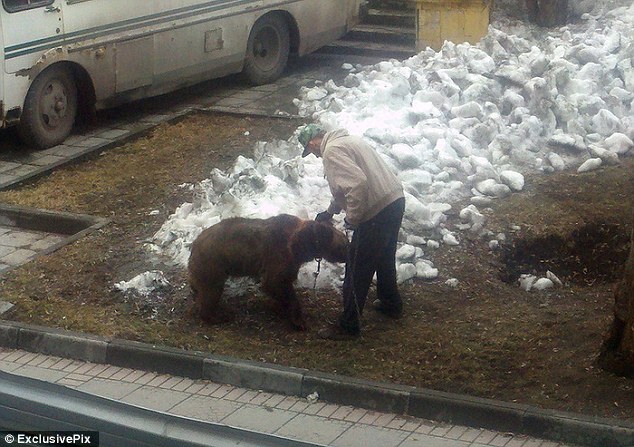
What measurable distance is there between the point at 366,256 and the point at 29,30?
585cm

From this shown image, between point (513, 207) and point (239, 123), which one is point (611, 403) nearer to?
point (513, 207)

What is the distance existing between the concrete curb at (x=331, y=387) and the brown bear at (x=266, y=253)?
59 cm

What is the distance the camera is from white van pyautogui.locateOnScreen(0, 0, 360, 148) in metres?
11.5

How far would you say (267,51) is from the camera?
592 inches

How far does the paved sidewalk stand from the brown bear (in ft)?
2.52

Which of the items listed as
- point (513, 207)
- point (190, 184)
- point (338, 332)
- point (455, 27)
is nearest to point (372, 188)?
point (338, 332)

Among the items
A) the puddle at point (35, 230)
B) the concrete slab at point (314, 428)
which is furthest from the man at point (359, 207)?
the puddle at point (35, 230)

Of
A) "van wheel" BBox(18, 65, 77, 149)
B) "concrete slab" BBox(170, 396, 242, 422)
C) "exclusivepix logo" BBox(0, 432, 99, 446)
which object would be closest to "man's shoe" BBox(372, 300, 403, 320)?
"concrete slab" BBox(170, 396, 242, 422)

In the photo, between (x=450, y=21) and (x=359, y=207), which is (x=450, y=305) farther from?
(x=450, y=21)

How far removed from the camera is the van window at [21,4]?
11.2 metres

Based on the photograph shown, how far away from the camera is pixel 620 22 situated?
1388 centimetres

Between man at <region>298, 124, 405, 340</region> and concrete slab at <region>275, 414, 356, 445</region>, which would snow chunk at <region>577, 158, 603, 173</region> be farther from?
concrete slab at <region>275, 414, 356, 445</region>

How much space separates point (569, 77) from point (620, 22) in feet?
8.85

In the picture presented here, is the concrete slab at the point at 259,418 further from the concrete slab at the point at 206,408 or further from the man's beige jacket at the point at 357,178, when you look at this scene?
the man's beige jacket at the point at 357,178
